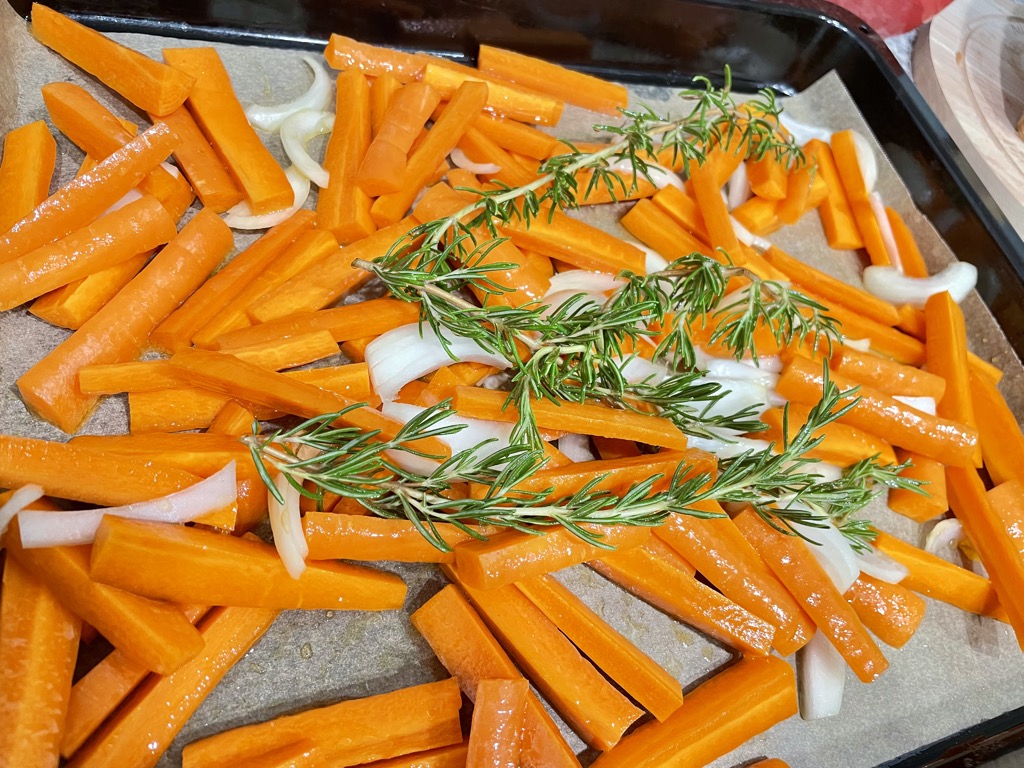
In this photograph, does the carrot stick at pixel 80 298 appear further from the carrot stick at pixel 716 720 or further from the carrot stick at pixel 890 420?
the carrot stick at pixel 890 420

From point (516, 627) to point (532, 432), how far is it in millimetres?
499

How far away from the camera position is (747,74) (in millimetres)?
3379

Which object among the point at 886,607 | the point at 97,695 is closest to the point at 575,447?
the point at 886,607

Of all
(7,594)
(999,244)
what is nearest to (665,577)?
(7,594)

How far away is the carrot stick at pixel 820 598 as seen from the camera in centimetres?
208

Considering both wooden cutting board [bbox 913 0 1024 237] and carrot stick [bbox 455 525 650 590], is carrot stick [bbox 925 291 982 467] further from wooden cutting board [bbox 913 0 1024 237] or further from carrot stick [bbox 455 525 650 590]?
carrot stick [bbox 455 525 650 590]

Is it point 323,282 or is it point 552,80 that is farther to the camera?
point 552,80

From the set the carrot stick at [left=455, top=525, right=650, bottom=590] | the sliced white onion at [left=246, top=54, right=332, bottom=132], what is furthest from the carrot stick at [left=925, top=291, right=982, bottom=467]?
the sliced white onion at [left=246, top=54, right=332, bottom=132]

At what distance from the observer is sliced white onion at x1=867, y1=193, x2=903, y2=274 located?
9.77 feet

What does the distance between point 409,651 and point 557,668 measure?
1.29ft

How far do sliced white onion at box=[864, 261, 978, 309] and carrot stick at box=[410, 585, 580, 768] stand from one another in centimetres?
208

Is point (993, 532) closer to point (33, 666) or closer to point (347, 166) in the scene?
point (347, 166)

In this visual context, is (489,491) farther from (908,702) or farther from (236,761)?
(908,702)

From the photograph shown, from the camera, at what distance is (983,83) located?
137 inches
